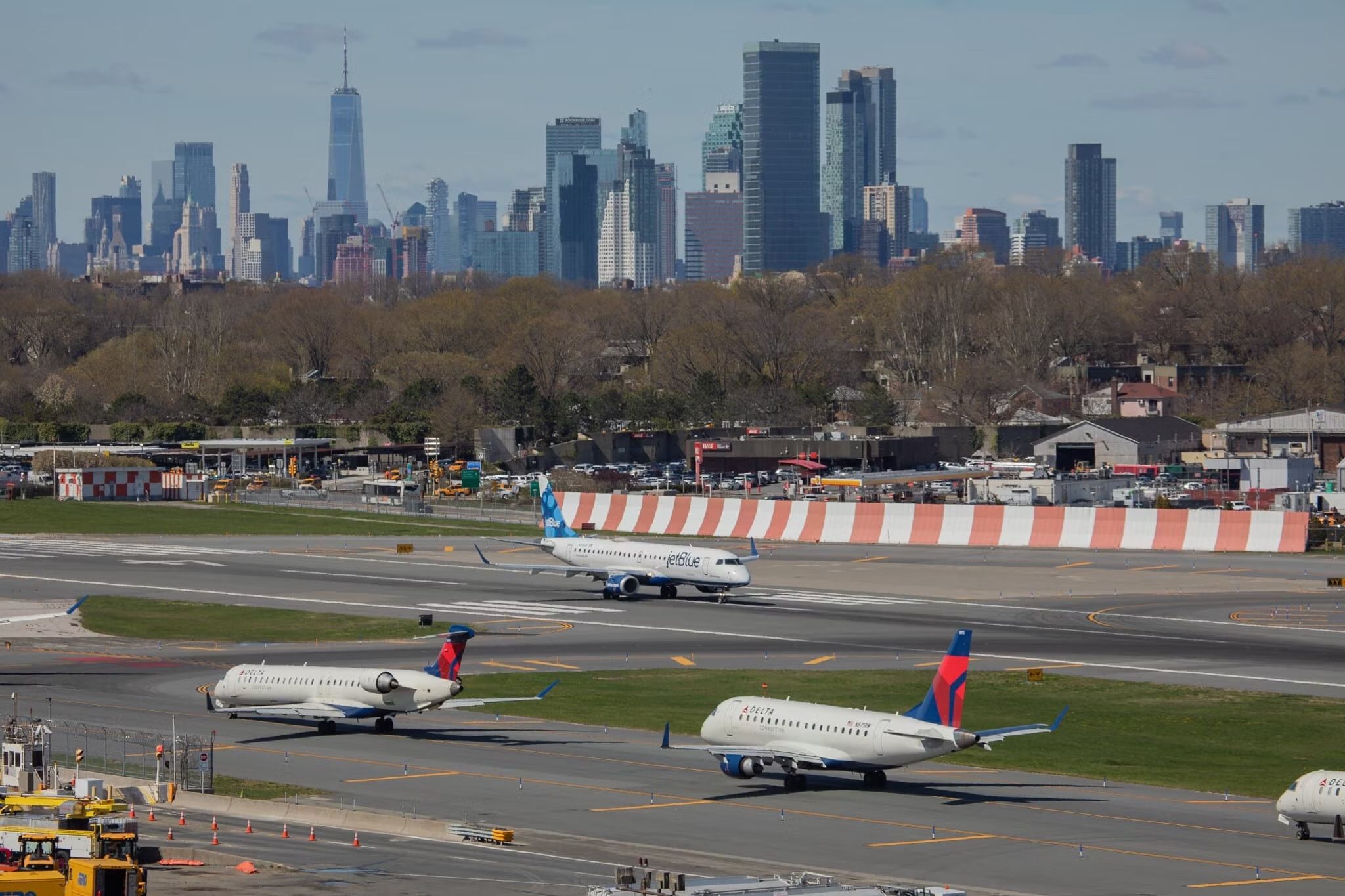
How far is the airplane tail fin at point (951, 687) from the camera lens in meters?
53.9

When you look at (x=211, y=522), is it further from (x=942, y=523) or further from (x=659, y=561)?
(x=942, y=523)

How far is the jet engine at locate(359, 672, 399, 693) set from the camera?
211 feet

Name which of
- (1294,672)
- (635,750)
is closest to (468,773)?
(635,750)

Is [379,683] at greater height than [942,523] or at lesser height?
lesser

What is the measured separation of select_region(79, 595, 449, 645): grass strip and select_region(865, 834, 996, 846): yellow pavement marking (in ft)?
138

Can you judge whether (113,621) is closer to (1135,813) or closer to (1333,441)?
(1135,813)

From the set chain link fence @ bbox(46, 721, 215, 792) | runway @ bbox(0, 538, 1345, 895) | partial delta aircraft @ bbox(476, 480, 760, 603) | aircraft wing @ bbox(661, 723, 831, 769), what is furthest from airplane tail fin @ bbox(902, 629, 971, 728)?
partial delta aircraft @ bbox(476, 480, 760, 603)

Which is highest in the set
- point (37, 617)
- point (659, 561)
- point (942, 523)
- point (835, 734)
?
point (942, 523)

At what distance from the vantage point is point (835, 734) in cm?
5588

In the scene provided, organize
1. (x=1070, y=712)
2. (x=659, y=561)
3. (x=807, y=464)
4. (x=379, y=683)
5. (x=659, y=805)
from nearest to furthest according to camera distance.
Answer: (x=659, y=805)
(x=379, y=683)
(x=1070, y=712)
(x=659, y=561)
(x=807, y=464)

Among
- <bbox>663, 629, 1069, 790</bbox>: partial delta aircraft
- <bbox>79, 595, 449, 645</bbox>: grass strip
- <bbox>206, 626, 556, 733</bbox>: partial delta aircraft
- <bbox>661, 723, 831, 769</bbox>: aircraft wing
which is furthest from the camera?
<bbox>79, 595, 449, 645</bbox>: grass strip

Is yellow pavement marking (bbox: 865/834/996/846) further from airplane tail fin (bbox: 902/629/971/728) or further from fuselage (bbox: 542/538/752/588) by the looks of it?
fuselage (bbox: 542/538/752/588)

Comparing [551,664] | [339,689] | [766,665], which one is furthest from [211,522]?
[339,689]

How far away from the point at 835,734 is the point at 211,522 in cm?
10211
